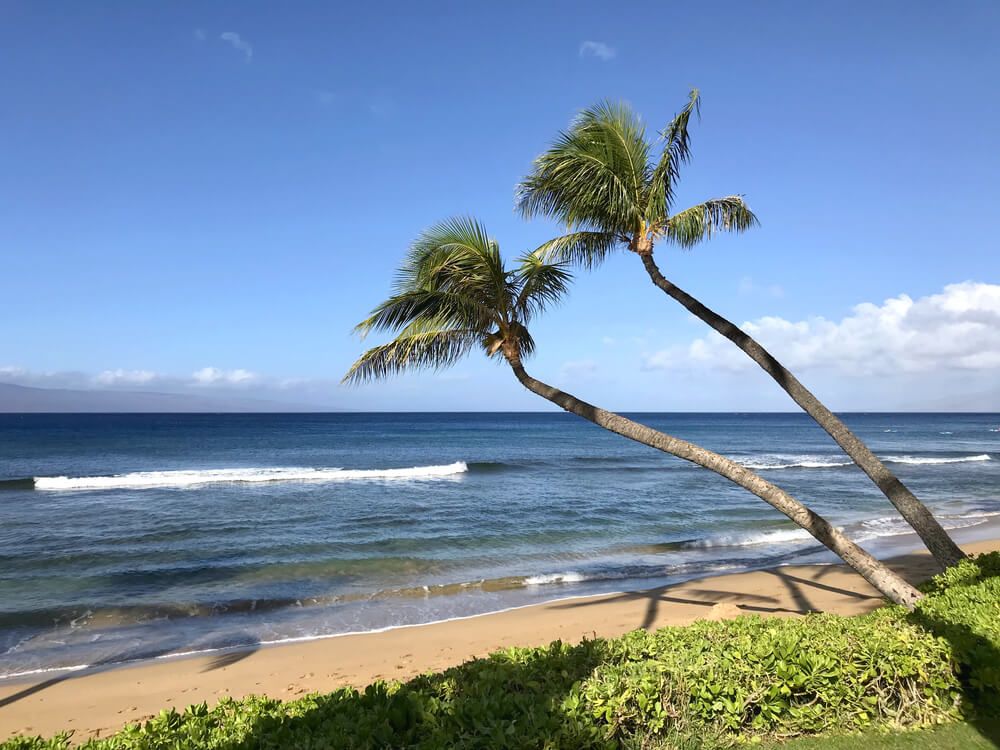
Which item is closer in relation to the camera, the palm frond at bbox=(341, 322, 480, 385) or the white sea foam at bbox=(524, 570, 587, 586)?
the palm frond at bbox=(341, 322, 480, 385)

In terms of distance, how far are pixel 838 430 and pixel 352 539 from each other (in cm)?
1387

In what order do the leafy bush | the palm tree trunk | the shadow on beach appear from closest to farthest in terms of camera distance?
the leafy bush
the palm tree trunk
the shadow on beach

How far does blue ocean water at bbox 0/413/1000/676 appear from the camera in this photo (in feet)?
37.7

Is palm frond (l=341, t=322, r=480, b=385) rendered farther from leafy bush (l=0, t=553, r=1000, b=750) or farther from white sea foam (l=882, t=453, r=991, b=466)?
white sea foam (l=882, t=453, r=991, b=466)

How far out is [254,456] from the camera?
153ft

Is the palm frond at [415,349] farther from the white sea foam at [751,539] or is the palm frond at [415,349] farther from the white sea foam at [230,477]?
the white sea foam at [230,477]

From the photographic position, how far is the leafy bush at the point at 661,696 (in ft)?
12.1

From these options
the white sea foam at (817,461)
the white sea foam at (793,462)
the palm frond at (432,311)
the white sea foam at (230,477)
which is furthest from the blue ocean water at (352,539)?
the palm frond at (432,311)

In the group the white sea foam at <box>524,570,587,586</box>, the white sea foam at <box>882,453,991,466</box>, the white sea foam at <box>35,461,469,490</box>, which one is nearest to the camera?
the white sea foam at <box>524,570,587,586</box>

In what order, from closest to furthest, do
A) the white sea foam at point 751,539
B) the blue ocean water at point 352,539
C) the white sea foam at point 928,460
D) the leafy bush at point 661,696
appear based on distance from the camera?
the leafy bush at point 661,696 < the blue ocean water at point 352,539 < the white sea foam at point 751,539 < the white sea foam at point 928,460

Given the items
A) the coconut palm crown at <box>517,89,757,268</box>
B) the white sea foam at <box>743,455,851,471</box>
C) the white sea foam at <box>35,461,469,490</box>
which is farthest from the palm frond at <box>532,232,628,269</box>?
the white sea foam at <box>743,455,851,471</box>

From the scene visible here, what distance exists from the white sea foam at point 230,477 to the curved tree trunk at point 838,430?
27.2m

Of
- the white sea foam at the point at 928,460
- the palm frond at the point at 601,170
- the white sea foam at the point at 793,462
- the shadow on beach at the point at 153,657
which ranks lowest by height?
the shadow on beach at the point at 153,657

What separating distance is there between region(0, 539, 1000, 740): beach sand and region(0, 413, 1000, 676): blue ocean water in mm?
807
